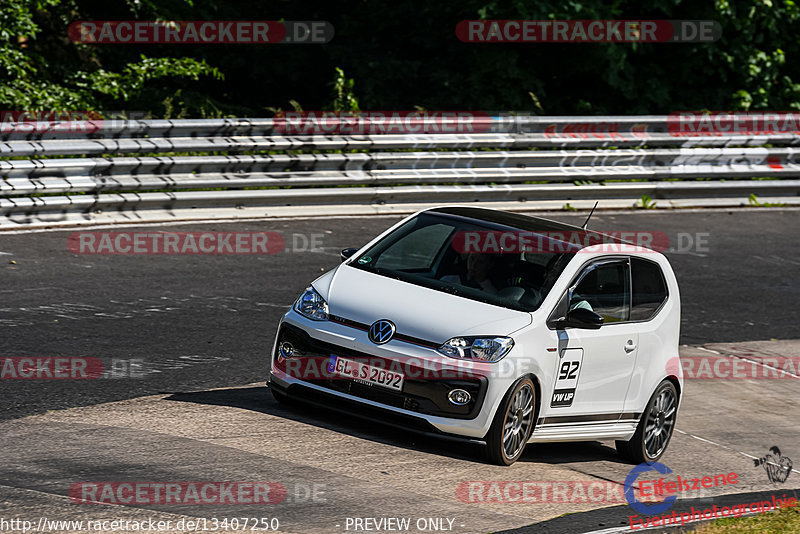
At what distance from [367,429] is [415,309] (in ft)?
2.98

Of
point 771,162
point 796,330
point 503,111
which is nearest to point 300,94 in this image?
point 503,111

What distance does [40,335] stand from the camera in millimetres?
9555

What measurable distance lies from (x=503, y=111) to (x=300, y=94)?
4.08 m

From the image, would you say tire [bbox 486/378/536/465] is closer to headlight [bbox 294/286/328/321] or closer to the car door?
the car door

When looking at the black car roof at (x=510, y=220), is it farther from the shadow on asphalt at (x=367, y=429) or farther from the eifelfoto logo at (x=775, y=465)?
the eifelfoto logo at (x=775, y=465)

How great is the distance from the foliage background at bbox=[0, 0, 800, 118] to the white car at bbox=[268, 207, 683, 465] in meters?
10.8

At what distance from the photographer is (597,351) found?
8320 mm

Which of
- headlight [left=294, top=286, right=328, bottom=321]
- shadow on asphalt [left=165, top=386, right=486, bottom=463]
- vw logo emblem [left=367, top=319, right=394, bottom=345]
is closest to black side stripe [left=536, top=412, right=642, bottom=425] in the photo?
shadow on asphalt [left=165, top=386, right=486, bottom=463]

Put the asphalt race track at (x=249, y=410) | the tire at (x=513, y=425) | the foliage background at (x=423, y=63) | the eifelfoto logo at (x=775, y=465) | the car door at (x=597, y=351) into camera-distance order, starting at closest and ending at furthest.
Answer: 1. the asphalt race track at (x=249, y=410)
2. the tire at (x=513, y=425)
3. the car door at (x=597, y=351)
4. the eifelfoto logo at (x=775, y=465)
5. the foliage background at (x=423, y=63)

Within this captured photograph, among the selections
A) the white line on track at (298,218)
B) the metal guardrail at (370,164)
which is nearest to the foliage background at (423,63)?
the metal guardrail at (370,164)

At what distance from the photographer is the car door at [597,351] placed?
8109 millimetres

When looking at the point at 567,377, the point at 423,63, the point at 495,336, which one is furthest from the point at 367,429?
the point at 423,63

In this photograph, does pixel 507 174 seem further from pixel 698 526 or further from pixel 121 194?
pixel 698 526

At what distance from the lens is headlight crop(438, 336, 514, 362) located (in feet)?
25.0
